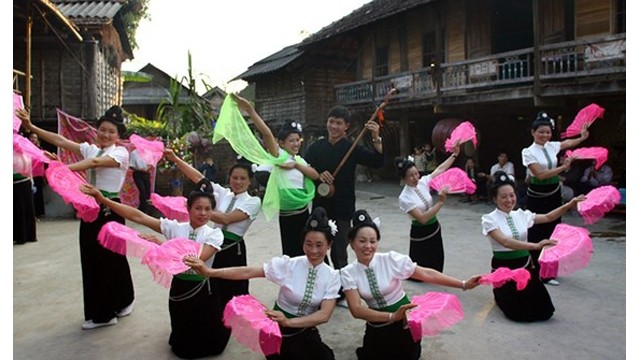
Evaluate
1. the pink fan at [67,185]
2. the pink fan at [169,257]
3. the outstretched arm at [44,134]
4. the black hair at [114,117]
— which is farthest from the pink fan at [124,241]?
the black hair at [114,117]

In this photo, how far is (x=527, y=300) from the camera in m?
A: 3.89

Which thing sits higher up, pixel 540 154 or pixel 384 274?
pixel 540 154

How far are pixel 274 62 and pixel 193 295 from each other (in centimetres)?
1934

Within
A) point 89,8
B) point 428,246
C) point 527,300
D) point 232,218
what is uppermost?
point 89,8

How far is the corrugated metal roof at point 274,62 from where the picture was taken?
63.6ft

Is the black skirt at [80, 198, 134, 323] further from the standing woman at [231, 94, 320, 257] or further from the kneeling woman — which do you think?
the kneeling woman

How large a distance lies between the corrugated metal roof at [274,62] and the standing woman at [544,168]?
46.2 ft

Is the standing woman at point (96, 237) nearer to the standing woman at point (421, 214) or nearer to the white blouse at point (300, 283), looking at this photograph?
the white blouse at point (300, 283)

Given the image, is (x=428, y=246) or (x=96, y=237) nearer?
(x=96, y=237)

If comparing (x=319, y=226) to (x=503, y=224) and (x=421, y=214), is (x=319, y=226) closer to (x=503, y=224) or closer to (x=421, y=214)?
(x=503, y=224)

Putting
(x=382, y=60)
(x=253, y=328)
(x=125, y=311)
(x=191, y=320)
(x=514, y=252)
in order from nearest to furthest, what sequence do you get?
(x=253, y=328)
(x=191, y=320)
(x=514, y=252)
(x=125, y=311)
(x=382, y=60)

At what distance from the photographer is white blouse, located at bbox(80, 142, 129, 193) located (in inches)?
153

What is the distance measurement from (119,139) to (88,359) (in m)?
1.83

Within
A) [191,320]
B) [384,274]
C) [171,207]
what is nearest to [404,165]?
[384,274]
